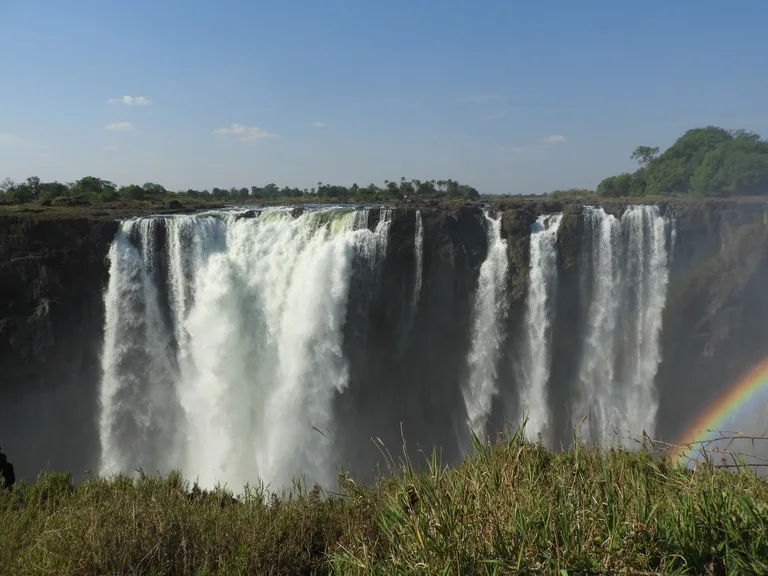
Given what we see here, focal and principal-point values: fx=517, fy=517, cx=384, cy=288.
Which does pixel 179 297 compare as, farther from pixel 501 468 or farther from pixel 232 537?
pixel 501 468

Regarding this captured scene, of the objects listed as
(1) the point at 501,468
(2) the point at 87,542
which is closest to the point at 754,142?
(1) the point at 501,468

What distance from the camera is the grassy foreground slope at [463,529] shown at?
10.6 feet

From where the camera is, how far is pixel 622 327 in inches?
885

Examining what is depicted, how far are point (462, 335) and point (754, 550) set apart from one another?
19.6m

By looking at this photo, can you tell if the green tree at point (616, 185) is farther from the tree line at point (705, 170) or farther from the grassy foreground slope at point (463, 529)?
the grassy foreground slope at point (463, 529)

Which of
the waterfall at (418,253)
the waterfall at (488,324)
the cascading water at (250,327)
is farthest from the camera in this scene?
the waterfall at (488,324)

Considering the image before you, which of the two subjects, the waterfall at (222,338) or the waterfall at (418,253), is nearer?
the waterfall at (222,338)

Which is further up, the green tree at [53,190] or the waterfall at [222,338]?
the green tree at [53,190]

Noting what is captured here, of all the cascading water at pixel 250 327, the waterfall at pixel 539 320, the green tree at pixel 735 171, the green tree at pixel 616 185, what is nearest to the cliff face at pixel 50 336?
the cascading water at pixel 250 327

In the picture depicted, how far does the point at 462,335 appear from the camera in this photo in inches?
893

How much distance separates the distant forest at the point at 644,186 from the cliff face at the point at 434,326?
6.25 meters

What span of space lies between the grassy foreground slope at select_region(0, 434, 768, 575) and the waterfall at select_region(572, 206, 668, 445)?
707 inches

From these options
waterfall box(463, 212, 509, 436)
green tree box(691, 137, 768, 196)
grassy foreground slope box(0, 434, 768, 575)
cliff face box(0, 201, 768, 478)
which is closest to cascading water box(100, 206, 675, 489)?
waterfall box(463, 212, 509, 436)

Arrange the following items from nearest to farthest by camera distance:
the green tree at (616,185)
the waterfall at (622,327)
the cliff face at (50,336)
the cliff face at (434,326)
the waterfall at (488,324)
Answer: the cliff face at (50,336) → the cliff face at (434,326) → the waterfall at (622,327) → the waterfall at (488,324) → the green tree at (616,185)
